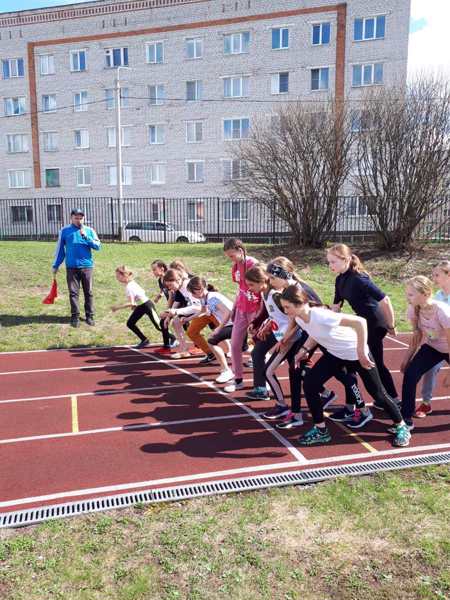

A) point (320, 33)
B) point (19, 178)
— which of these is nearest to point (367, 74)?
point (320, 33)

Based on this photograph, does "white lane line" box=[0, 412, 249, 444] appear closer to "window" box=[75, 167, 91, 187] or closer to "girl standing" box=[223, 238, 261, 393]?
"girl standing" box=[223, 238, 261, 393]

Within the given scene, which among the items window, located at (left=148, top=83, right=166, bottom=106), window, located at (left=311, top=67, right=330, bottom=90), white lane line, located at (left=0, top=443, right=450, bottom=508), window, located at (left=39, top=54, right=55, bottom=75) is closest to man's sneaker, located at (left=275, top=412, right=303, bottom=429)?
white lane line, located at (left=0, top=443, right=450, bottom=508)

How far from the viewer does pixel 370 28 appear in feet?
107

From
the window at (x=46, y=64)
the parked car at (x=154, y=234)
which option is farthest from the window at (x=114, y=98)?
the parked car at (x=154, y=234)

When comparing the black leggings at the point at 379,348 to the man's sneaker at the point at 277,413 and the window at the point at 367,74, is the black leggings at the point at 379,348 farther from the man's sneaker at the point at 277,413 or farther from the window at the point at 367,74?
the window at the point at 367,74

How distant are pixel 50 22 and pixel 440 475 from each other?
1666 inches

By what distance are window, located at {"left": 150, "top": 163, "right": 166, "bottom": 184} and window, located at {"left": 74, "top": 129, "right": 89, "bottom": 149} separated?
17.6 ft

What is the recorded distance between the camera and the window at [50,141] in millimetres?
38594

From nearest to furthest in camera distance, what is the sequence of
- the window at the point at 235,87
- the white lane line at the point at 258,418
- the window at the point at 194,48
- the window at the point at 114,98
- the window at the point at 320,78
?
the white lane line at the point at 258,418, the window at the point at 320,78, the window at the point at 235,87, the window at the point at 194,48, the window at the point at 114,98

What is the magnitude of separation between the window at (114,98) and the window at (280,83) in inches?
406

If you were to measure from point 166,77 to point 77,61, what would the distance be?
23.2ft

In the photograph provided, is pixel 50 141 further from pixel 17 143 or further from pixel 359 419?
pixel 359 419

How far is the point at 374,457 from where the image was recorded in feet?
15.2

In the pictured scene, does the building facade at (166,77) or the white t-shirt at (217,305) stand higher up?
the building facade at (166,77)
